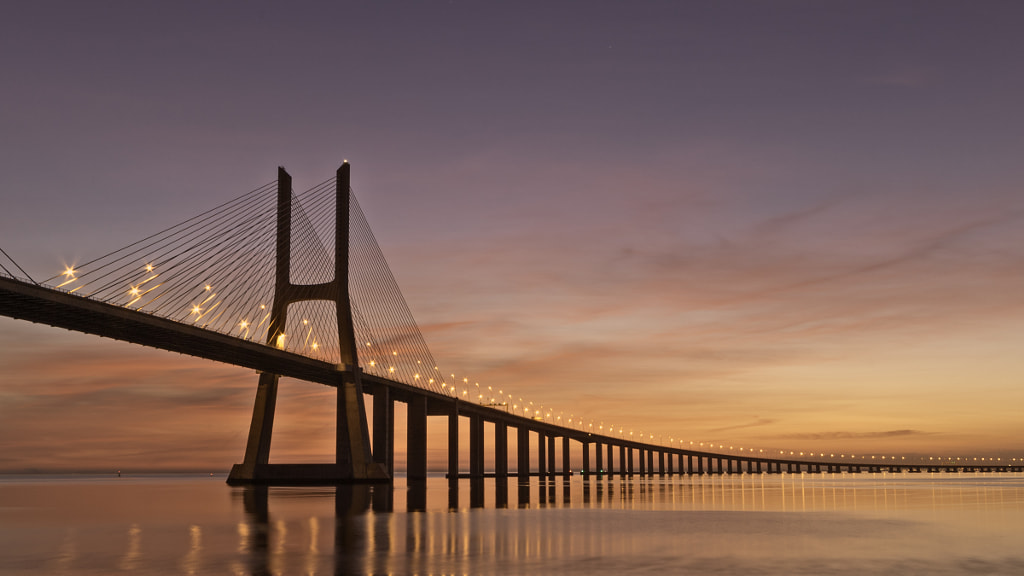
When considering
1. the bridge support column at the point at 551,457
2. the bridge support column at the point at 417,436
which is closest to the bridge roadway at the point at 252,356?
the bridge support column at the point at 417,436

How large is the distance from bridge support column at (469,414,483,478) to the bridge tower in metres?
50.1

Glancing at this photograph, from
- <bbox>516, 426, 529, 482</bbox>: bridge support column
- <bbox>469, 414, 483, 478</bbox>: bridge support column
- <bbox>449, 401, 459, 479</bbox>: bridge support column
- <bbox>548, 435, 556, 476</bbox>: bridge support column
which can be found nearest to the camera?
<bbox>449, 401, 459, 479</bbox>: bridge support column

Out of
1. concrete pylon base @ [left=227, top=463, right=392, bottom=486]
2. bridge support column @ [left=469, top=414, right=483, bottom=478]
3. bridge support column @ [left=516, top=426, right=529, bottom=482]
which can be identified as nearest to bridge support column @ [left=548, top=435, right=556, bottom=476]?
bridge support column @ [left=516, top=426, right=529, bottom=482]

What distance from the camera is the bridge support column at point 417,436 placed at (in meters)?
102

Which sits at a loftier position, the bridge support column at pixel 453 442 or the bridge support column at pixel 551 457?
the bridge support column at pixel 453 442

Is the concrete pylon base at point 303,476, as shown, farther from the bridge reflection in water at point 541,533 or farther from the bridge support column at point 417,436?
the bridge reflection in water at point 541,533

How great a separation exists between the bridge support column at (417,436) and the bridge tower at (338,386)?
24453mm

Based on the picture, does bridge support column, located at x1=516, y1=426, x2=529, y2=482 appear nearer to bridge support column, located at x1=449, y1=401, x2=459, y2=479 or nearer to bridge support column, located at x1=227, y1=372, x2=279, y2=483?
bridge support column, located at x1=449, y1=401, x2=459, y2=479

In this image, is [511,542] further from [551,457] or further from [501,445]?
[551,457]

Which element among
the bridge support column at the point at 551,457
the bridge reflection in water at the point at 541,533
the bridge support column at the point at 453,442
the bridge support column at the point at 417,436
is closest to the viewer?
the bridge reflection in water at the point at 541,533

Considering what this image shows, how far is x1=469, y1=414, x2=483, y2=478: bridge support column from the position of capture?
12656 centimetres

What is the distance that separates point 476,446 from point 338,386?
55.1 meters

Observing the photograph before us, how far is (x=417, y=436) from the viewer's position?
338ft

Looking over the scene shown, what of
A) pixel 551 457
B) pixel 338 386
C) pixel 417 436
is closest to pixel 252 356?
pixel 338 386
